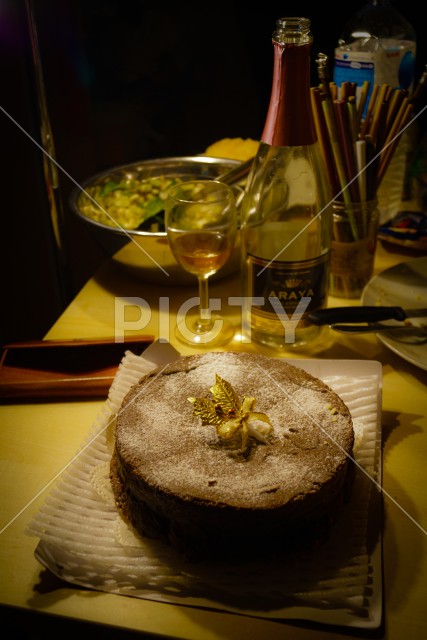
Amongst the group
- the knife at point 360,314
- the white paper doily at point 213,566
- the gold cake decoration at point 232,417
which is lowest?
the white paper doily at point 213,566

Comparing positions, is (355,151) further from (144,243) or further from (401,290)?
(144,243)

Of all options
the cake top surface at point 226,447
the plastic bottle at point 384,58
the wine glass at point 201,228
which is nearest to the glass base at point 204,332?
the wine glass at point 201,228

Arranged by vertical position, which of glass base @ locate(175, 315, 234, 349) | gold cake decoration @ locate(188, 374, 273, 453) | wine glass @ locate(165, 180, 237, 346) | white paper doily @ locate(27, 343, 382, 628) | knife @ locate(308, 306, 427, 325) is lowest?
glass base @ locate(175, 315, 234, 349)

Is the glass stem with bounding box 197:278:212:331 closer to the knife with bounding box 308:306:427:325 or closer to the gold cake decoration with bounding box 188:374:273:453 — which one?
the knife with bounding box 308:306:427:325

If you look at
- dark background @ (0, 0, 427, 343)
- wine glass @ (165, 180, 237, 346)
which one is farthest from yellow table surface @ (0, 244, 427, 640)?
dark background @ (0, 0, 427, 343)

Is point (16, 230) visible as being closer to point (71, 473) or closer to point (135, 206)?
point (135, 206)

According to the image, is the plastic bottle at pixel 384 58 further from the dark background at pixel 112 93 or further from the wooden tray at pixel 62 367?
the wooden tray at pixel 62 367

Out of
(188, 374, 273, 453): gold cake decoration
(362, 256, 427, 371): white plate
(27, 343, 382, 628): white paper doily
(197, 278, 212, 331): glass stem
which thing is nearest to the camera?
(27, 343, 382, 628): white paper doily
